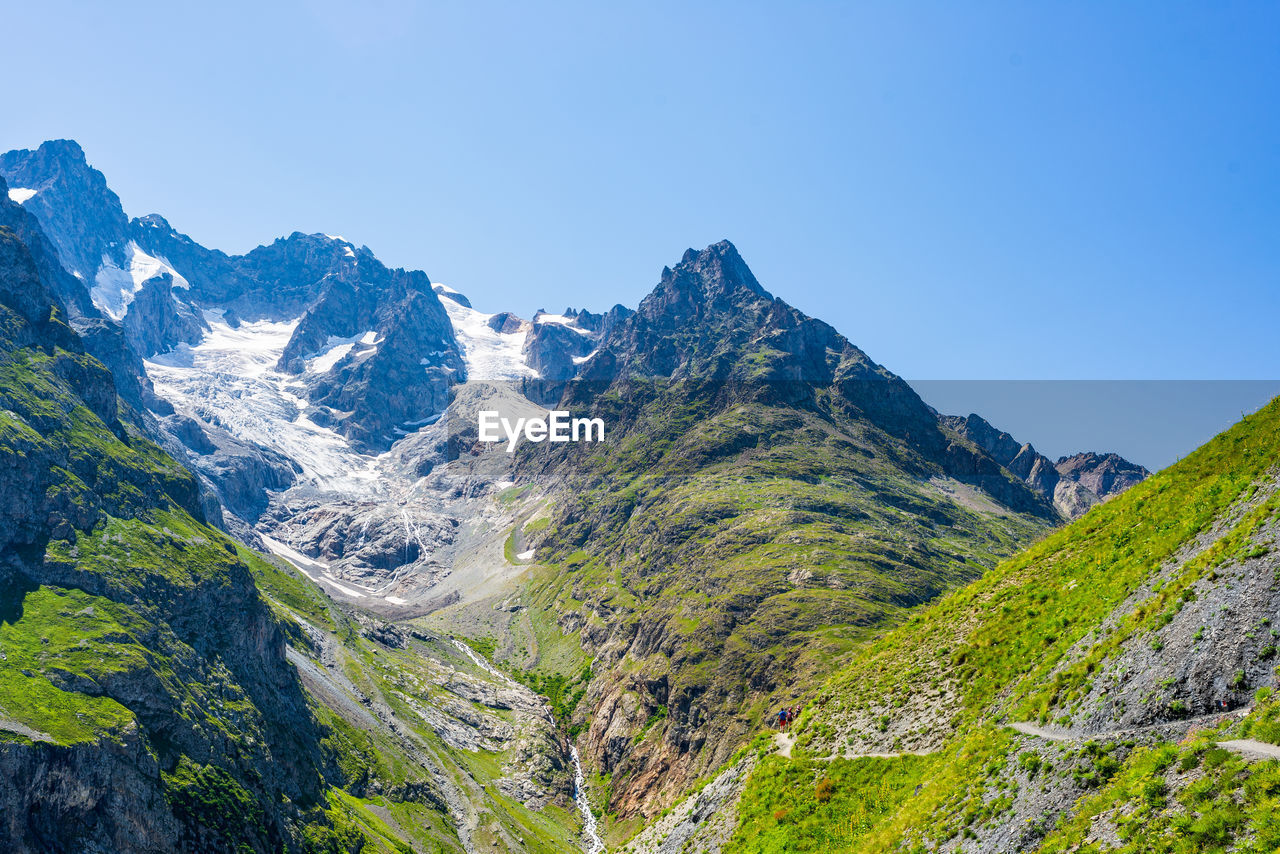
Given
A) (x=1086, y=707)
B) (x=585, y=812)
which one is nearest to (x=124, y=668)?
(x=1086, y=707)

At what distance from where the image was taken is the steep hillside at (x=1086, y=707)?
2427cm

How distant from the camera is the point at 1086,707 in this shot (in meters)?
32.5

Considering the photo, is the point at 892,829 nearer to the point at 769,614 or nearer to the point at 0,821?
the point at 0,821

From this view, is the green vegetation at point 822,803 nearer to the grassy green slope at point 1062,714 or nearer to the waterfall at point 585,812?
the grassy green slope at point 1062,714

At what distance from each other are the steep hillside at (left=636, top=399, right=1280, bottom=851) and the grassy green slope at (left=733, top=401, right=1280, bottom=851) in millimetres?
113

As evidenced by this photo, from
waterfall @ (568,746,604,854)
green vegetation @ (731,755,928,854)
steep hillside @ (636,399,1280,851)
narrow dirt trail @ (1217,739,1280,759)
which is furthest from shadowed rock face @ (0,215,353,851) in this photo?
narrow dirt trail @ (1217,739,1280,759)

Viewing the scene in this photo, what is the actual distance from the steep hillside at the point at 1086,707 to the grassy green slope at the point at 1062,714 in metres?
0.11

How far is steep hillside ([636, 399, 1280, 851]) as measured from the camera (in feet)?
79.6

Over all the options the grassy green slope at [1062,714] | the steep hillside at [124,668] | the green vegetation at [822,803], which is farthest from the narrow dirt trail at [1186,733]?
the steep hillside at [124,668]

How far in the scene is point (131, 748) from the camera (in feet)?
276

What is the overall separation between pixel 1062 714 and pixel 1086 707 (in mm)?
1559

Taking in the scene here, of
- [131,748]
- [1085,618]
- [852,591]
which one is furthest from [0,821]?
[852,591]

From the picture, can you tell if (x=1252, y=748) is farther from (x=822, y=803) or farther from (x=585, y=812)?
(x=585, y=812)

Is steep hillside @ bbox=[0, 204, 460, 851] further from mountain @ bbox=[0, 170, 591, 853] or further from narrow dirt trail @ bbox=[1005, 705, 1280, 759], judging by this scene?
narrow dirt trail @ bbox=[1005, 705, 1280, 759]
